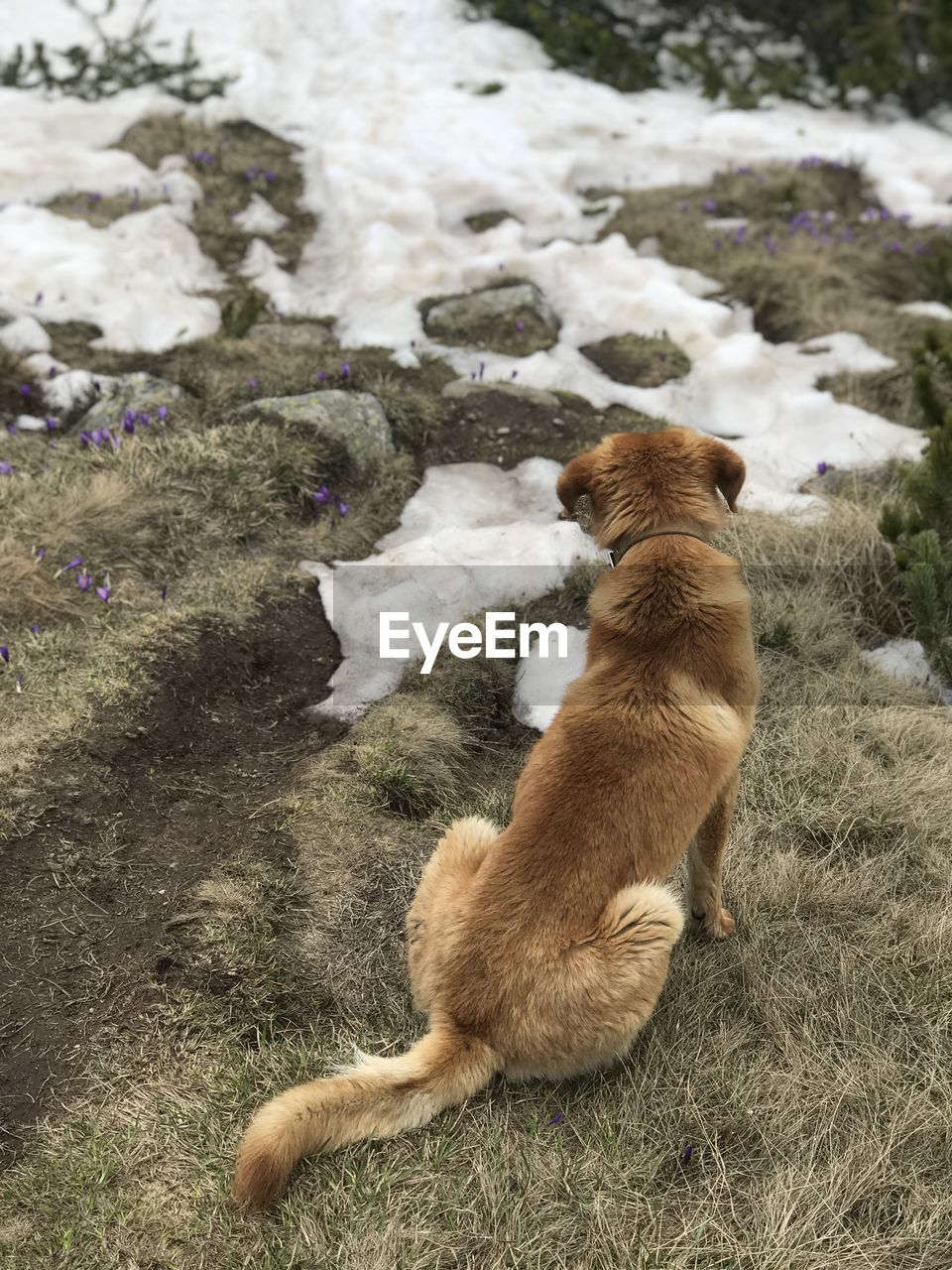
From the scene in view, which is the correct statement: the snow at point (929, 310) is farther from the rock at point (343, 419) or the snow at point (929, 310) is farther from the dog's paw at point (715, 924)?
the dog's paw at point (715, 924)

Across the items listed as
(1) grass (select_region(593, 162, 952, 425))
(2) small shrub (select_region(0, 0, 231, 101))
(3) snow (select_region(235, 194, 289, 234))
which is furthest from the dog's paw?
(2) small shrub (select_region(0, 0, 231, 101))

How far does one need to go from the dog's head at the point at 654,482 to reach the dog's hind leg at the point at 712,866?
92 cm

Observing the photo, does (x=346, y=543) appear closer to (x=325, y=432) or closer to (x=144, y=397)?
(x=325, y=432)

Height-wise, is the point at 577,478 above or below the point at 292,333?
above

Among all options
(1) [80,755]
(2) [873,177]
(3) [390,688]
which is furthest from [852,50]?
(1) [80,755]

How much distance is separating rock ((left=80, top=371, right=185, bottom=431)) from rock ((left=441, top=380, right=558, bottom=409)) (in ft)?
6.39

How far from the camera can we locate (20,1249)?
2.43 meters

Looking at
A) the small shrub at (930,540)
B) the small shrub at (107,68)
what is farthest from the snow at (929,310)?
the small shrub at (107,68)

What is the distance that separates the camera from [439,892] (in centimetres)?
295

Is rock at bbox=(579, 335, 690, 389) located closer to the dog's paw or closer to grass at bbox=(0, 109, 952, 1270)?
grass at bbox=(0, 109, 952, 1270)

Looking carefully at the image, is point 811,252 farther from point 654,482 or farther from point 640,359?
point 654,482

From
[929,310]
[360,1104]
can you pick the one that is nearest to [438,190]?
[929,310]

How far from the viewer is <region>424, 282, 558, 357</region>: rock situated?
7.38m

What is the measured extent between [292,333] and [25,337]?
6.41 feet
